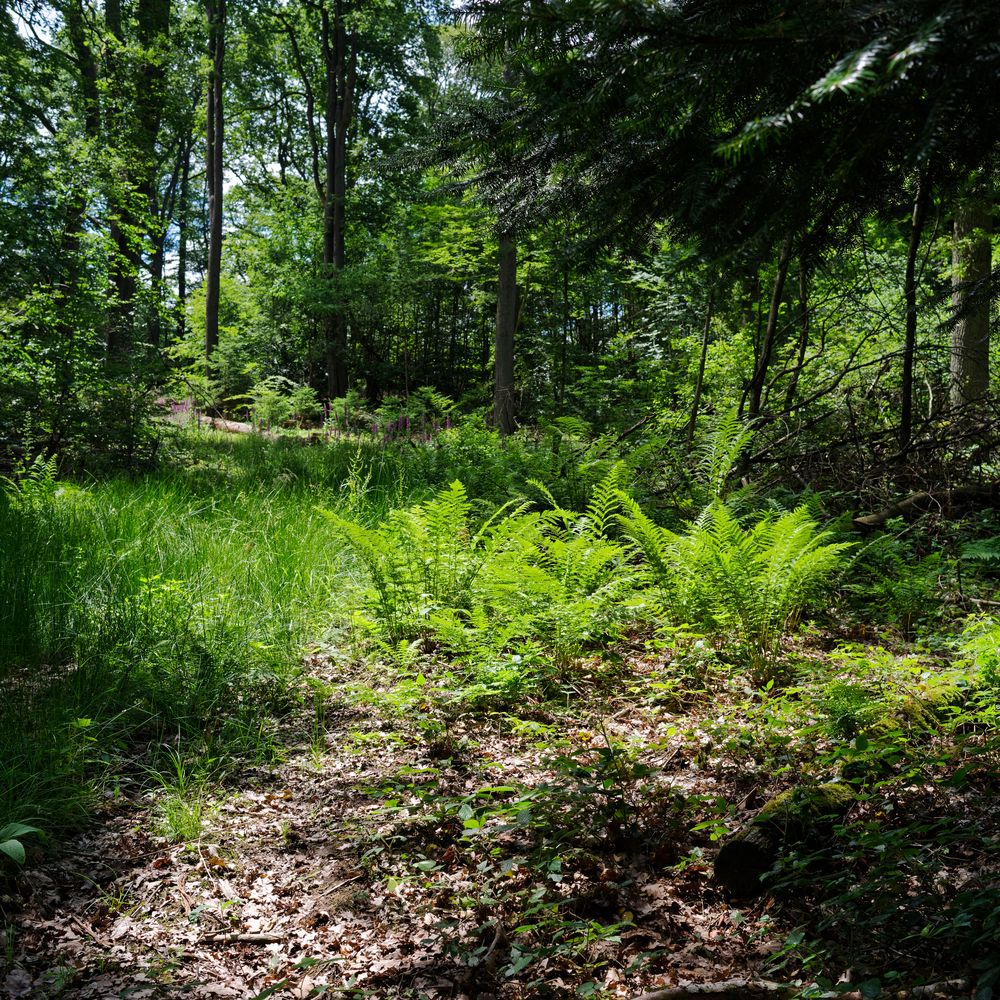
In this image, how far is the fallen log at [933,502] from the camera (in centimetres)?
456

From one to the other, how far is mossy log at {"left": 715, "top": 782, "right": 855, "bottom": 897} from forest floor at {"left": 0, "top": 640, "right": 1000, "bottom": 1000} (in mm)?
48

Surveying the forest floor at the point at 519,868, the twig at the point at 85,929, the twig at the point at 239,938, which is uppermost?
the forest floor at the point at 519,868

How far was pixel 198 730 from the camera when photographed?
301cm

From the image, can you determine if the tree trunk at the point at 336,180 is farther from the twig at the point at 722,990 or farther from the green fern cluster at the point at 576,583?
the twig at the point at 722,990

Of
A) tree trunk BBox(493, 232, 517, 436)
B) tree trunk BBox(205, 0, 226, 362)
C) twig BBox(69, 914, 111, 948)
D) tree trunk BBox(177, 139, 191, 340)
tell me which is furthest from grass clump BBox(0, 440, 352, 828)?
tree trunk BBox(177, 139, 191, 340)

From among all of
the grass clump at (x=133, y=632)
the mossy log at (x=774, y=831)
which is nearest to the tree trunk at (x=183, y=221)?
the grass clump at (x=133, y=632)

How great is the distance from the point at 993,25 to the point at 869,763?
6.48 feet

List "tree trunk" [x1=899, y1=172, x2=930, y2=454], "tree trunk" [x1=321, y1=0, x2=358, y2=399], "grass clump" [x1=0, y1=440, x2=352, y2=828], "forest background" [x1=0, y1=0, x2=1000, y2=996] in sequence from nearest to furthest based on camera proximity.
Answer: "forest background" [x1=0, y1=0, x2=1000, y2=996], "grass clump" [x1=0, y1=440, x2=352, y2=828], "tree trunk" [x1=899, y1=172, x2=930, y2=454], "tree trunk" [x1=321, y1=0, x2=358, y2=399]

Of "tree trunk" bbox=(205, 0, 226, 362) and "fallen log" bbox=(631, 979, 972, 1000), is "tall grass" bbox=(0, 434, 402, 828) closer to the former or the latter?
"fallen log" bbox=(631, 979, 972, 1000)

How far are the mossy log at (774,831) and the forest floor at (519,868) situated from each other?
0.16 feet

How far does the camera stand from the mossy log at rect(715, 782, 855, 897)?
2023mm

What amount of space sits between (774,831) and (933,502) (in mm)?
3440

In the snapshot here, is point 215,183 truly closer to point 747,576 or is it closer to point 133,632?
point 133,632

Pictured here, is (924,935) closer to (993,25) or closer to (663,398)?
(993,25)
